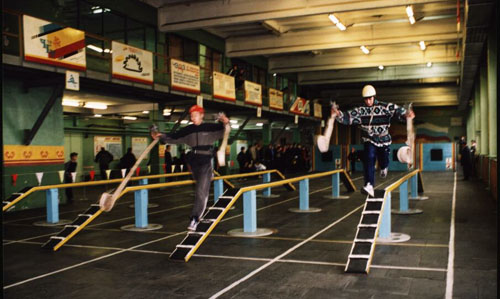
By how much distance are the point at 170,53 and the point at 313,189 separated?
351 inches

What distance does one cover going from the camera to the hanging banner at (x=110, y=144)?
81.4ft

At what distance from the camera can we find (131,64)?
15.0 metres

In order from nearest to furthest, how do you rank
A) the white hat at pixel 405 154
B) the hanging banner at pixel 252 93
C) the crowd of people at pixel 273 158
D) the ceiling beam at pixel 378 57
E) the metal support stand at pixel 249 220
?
the white hat at pixel 405 154
the metal support stand at pixel 249 220
the hanging banner at pixel 252 93
the ceiling beam at pixel 378 57
the crowd of people at pixel 273 158

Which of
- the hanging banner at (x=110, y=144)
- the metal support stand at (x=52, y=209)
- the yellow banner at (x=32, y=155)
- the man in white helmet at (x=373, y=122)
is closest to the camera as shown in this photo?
the man in white helmet at (x=373, y=122)

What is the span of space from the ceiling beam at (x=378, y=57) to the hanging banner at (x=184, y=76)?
8966 millimetres

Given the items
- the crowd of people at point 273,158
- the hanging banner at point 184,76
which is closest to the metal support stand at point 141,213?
the hanging banner at point 184,76

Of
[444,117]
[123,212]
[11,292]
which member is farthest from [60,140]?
[444,117]

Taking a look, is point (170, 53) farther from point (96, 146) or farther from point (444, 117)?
point (444, 117)

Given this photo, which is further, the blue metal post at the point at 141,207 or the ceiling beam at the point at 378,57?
the ceiling beam at the point at 378,57

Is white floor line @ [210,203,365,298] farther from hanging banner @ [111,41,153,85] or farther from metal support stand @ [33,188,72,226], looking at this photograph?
hanging banner @ [111,41,153,85]

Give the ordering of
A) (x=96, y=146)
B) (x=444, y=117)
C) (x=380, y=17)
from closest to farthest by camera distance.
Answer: (x=380, y=17) → (x=96, y=146) → (x=444, y=117)

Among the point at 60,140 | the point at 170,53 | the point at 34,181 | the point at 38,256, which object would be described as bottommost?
the point at 38,256

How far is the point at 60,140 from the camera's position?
1520 centimetres

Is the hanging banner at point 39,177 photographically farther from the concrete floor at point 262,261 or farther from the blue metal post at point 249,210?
the blue metal post at point 249,210
